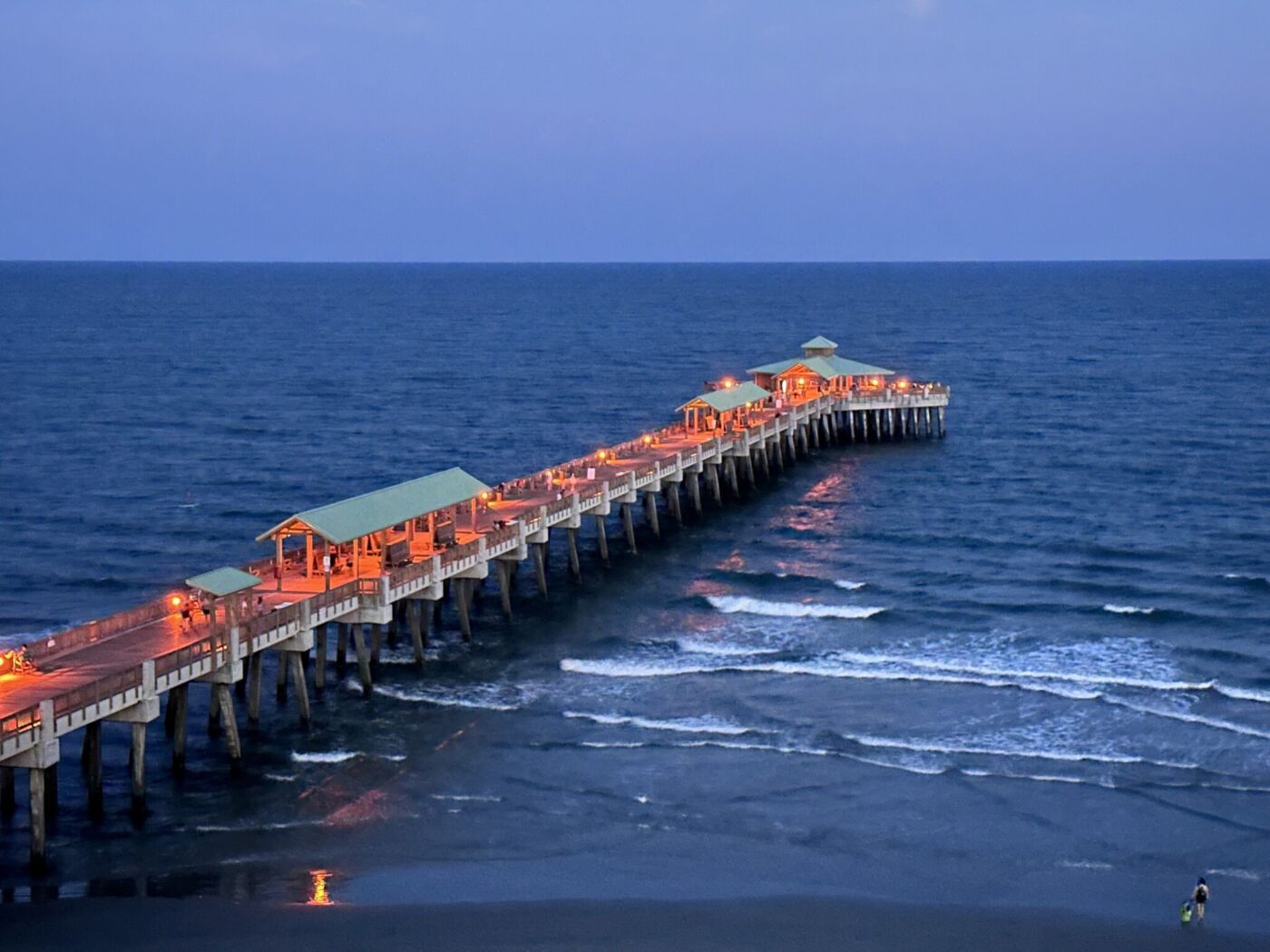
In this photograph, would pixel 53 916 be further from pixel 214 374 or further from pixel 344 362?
pixel 344 362

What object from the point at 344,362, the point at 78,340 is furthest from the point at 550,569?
the point at 78,340

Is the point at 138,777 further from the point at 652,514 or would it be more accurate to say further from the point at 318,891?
the point at 652,514

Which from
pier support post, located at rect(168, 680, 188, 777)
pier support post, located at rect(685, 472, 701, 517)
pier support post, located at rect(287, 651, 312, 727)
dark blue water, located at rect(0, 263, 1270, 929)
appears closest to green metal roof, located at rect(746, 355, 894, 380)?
dark blue water, located at rect(0, 263, 1270, 929)

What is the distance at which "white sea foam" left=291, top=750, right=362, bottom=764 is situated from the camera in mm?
39594

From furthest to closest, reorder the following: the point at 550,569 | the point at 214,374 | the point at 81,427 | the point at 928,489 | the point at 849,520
Answer: the point at 214,374
the point at 81,427
the point at 928,489
the point at 849,520
the point at 550,569

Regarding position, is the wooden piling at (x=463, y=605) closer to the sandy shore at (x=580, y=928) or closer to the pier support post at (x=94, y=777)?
the pier support post at (x=94, y=777)

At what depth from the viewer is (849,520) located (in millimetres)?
70188

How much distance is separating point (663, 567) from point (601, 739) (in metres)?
19.7

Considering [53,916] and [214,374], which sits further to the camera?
[214,374]

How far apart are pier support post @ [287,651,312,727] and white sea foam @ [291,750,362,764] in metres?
1.71

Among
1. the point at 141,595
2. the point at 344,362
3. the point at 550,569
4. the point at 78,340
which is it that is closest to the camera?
the point at 141,595

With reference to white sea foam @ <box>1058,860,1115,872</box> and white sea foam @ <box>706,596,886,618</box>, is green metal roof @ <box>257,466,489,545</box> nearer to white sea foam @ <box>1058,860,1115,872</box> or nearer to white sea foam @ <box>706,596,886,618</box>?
white sea foam @ <box>706,596,886,618</box>

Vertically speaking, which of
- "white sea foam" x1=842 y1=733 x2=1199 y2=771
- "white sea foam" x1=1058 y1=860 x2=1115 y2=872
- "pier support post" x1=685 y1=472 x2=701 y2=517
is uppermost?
"pier support post" x1=685 y1=472 x2=701 y2=517

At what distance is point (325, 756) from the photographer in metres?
39.9
